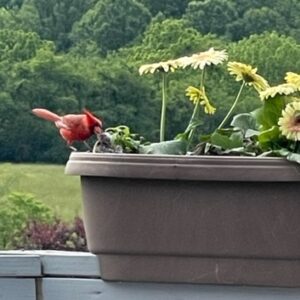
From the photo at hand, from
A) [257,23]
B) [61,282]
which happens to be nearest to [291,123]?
[61,282]

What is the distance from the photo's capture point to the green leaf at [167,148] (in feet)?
2.54

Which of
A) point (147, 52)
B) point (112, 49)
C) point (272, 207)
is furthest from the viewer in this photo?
point (112, 49)

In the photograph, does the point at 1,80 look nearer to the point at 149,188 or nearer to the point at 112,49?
the point at 112,49

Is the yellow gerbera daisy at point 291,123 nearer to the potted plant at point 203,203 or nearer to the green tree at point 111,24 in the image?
the potted plant at point 203,203

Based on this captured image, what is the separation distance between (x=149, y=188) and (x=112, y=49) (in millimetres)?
1052

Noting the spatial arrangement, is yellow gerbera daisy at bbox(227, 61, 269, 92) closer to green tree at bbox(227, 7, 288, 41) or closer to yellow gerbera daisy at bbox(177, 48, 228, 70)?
yellow gerbera daisy at bbox(177, 48, 228, 70)

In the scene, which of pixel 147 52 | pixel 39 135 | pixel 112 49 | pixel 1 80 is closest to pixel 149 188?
pixel 147 52

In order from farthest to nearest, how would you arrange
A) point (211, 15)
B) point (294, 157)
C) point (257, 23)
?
point (211, 15), point (257, 23), point (294, 157)

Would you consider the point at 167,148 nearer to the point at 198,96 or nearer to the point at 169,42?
the point at 198,96

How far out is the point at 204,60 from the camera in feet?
2.68

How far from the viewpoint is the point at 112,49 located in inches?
69.6

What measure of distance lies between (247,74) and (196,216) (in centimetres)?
17

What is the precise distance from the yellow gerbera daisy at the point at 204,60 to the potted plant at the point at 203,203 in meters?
0.06

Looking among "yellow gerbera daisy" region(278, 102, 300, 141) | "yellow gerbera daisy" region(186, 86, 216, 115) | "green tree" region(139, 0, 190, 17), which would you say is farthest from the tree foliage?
"yellow gerbera daisy" region(278, 102, 300, 141)
